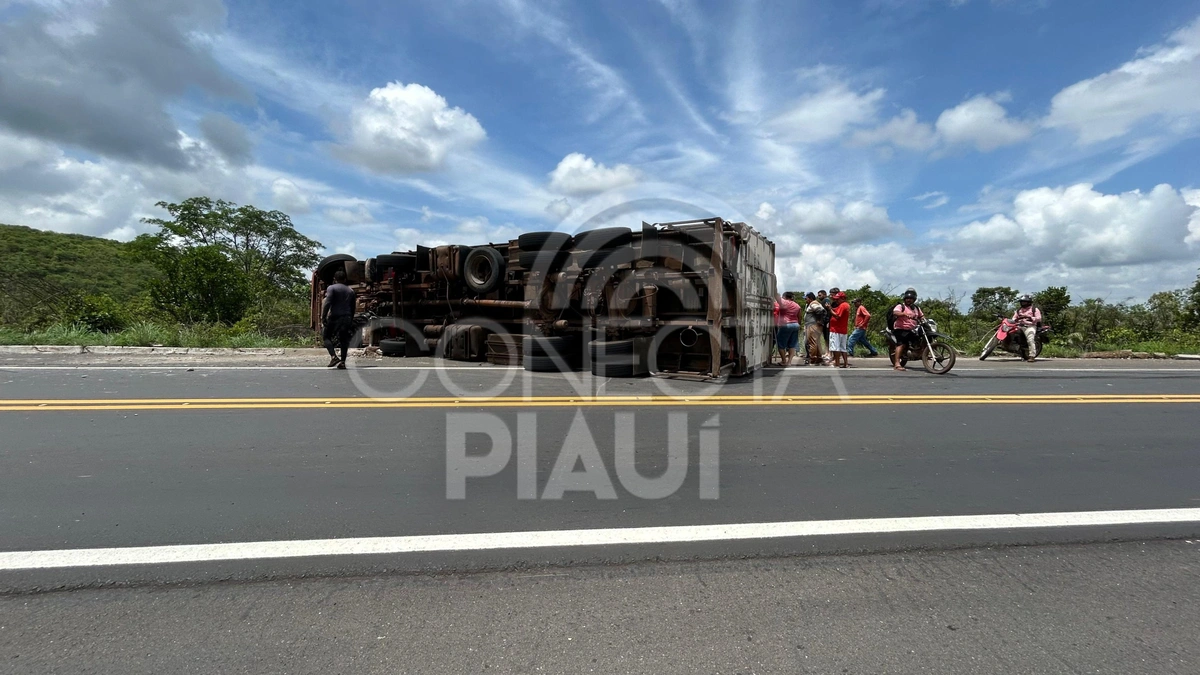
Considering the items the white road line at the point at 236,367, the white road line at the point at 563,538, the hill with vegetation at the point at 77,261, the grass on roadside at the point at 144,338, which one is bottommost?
the white road line at the point at 563,538

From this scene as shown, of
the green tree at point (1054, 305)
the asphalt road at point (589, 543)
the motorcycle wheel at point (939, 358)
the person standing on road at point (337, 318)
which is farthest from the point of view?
the green tree at point (1054, 305)

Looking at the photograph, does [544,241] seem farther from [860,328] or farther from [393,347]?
[860,328]

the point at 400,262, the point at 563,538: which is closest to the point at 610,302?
the point at 400,262

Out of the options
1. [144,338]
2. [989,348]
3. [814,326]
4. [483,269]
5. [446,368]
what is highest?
[483,269]

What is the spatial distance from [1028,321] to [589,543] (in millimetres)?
13988

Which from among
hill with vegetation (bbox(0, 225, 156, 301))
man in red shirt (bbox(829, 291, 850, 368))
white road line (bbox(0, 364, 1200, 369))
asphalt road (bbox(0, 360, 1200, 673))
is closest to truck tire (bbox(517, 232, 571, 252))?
white road line (bbox(0, 364, 1200, 369))

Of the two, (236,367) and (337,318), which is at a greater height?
(337,318)

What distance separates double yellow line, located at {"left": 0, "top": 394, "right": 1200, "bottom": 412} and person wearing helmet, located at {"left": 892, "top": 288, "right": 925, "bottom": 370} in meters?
3.09

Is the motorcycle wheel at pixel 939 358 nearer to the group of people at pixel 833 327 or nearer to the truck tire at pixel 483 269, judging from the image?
the group of people at pixel 833 327

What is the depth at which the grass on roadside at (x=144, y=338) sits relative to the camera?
42.0 feet

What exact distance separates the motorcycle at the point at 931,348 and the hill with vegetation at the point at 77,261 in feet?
150

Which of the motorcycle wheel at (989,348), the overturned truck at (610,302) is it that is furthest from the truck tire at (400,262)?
the motorcycle wheel at (989,348)

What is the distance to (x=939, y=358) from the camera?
10.9 m

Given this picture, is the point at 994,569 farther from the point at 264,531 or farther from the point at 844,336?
the point at 844,336
